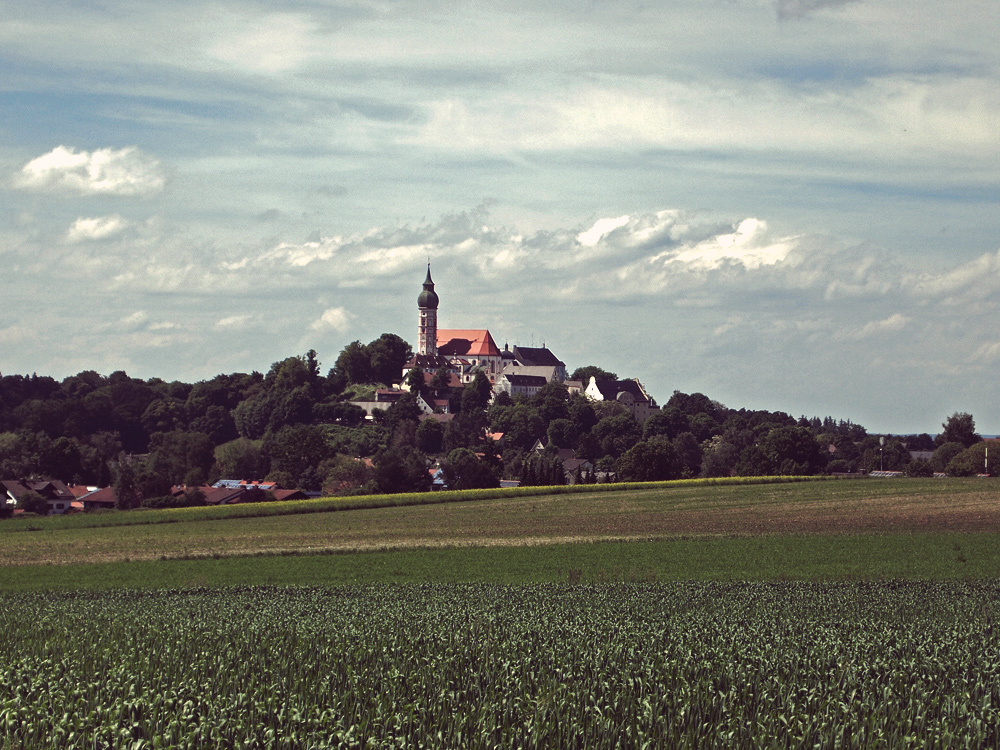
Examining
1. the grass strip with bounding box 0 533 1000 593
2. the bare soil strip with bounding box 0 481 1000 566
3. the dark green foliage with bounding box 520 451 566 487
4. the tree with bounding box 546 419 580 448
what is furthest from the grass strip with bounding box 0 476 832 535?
the tree with bounding box 546 419 580 448

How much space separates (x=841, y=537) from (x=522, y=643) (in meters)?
37.4

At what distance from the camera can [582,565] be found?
37.4 m

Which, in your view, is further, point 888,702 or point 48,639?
point 48,639

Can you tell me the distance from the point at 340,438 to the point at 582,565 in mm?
135083

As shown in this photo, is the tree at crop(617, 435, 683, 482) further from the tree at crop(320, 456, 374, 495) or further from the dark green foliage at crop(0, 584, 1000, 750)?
the dark green foliage at crop(0, 584, 1000, 750)

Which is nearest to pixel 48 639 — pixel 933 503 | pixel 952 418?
pixel 933 503

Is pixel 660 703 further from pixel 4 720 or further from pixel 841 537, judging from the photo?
pixel 841 537

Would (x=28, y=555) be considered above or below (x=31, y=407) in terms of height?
below

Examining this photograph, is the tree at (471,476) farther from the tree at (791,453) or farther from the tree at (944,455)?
the tree at (944,455)

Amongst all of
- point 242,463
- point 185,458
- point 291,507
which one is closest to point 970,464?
point 291,507

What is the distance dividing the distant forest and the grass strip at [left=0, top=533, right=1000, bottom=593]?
225 ft

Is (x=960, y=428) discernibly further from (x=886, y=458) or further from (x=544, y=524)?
(x=544, y=524)

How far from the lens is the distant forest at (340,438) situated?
4875 inches

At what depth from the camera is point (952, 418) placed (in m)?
158
